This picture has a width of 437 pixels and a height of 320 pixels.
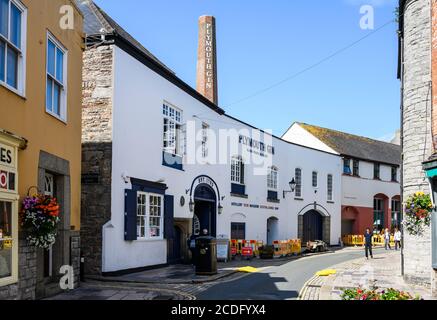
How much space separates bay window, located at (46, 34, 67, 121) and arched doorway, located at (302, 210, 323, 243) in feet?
79.5

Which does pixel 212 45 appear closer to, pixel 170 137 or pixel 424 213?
pixel 170 137

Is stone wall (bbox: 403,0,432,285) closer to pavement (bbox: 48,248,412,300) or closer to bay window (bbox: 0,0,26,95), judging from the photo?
pavement (bbox: 48,248,412,300)

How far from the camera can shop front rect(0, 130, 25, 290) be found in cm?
888

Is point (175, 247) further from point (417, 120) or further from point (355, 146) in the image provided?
point (355, 146)

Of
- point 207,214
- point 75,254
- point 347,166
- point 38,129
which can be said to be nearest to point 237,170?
point 207,214

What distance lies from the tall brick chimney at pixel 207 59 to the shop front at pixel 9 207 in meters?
26.0

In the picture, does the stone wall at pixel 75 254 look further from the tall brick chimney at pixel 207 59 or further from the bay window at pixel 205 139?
the tall brick chimney at pixel 207 59

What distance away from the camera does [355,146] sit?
41781mm

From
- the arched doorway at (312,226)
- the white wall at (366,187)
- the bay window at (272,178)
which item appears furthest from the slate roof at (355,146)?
the bay window at (272,178)

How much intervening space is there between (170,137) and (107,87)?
408 centimetres

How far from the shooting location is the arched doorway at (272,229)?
30.5 metres

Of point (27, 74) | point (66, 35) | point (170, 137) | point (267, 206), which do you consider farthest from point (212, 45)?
point (27, 74)

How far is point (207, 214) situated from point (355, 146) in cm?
2161

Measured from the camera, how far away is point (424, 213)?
13.5m
